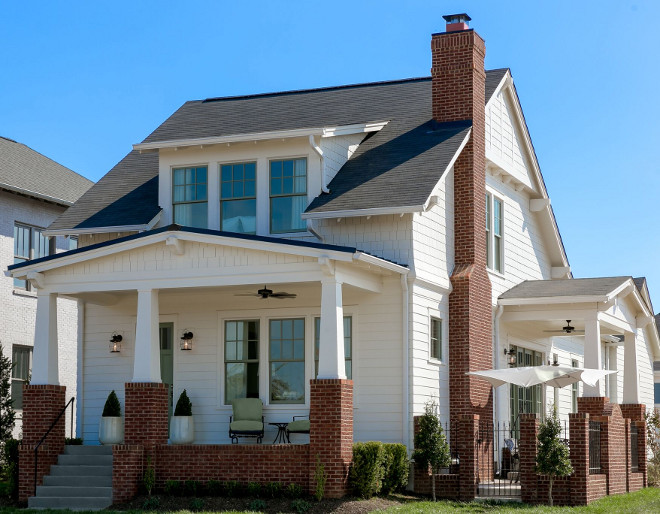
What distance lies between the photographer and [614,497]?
2122cm

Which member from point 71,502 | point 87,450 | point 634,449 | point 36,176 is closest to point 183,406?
point 87,450

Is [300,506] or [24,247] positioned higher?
[24,247]

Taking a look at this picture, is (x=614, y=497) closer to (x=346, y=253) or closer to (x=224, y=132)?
(x=346, y=253)

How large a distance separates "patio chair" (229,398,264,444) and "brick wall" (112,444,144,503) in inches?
105

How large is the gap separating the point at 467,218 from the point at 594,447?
559 centimetres

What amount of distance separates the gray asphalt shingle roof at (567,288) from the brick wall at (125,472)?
32.3ft

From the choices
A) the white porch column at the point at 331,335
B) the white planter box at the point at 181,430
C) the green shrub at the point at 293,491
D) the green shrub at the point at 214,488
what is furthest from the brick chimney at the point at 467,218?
the green shrub at the point at 214,488

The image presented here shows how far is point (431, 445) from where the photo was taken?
64.5ft

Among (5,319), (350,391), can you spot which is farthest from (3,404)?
(350,391)

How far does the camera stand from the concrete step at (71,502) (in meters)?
18.8

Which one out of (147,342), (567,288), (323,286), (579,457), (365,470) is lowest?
(365,470)

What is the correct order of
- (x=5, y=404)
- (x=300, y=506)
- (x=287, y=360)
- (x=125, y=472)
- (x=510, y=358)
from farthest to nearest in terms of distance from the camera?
(x=5, y=404) → (x=510, y=358) → (x=287, y=360) → (x=125, y=472) → (x=300, y=506)

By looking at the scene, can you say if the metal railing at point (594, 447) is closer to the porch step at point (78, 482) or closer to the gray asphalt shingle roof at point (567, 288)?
the gray asphalt shingle roof at point (567, 288)

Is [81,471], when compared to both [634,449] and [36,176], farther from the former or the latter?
[36,176]
